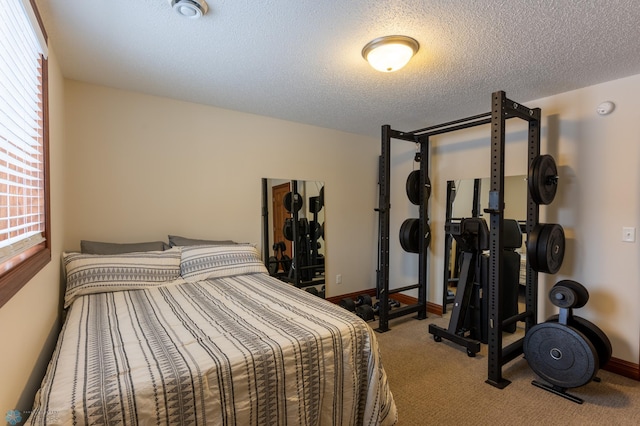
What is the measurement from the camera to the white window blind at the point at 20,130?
1.10 m

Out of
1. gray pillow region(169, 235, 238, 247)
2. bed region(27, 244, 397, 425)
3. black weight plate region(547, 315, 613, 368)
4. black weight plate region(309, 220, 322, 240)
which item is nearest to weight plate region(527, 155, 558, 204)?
black weight plate region(547, 315, 613, 368)

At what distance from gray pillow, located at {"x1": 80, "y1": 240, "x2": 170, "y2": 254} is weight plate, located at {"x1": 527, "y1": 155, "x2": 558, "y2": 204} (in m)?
3.07

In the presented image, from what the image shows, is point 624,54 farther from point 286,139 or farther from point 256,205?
point 256,205

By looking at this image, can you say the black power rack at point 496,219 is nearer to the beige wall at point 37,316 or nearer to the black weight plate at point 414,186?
the black weight plate at point 414,186

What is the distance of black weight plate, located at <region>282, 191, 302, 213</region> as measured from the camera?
11.7 ft

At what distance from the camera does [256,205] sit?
3.35 meters

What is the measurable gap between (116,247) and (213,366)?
1.80 m

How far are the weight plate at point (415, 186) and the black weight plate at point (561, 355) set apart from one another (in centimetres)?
170

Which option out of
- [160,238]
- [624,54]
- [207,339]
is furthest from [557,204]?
[160,238]

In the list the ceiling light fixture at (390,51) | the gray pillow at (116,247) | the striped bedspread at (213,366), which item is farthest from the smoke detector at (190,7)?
the gray pillow at (116,247)

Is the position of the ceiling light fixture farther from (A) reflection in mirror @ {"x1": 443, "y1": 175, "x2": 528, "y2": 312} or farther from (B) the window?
(A) reflection in mirror @ {"x1": 443, "y1": 175, "x2": 528, "y2": 312}

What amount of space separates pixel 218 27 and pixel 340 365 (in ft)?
6.22

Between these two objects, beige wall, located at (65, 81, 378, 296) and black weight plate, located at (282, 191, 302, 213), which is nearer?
beige wall, located at (65, 81, 378, 296)

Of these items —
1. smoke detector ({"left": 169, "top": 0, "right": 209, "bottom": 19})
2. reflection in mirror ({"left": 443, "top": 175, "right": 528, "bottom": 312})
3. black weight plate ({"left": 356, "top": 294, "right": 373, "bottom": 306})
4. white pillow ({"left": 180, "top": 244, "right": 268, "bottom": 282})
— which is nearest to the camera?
smoke detector ({"left": 169, "top": 0, "right": 209, "bottom": 19})
